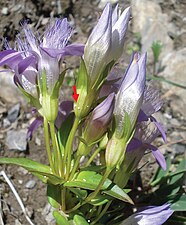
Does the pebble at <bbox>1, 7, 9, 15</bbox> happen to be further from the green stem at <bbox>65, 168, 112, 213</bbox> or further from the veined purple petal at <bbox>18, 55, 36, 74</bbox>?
the green stem at <bbox>65, 168, 112, 213</bbox>

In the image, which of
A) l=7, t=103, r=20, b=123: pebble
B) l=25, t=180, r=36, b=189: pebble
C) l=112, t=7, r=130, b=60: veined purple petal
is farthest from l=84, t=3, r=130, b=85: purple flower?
l=7, t=103, r=20, b=123: pebble

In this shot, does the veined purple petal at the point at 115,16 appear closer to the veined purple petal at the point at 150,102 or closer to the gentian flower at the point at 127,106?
the gentian flower at the point at 127,106

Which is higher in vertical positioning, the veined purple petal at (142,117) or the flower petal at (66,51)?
the flower petal at (66,51)

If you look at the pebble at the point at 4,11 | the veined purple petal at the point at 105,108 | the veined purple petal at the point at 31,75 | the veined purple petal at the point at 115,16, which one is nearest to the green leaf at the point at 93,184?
the veined purple petal at the point at 105,108

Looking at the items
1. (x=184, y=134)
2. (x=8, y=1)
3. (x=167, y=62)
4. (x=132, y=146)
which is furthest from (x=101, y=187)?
(x=8, y=1)

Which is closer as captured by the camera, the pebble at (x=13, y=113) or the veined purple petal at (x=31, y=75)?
the veined purple petal at (x=31, y=75)

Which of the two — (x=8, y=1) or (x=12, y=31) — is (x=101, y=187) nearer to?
(x=12, y=31)
